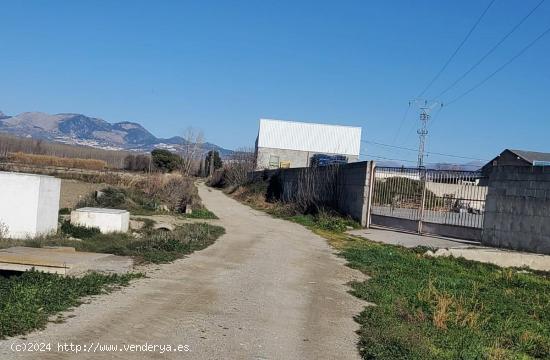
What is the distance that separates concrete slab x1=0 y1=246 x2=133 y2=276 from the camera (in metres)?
9.52

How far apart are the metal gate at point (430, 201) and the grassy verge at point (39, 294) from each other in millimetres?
13066

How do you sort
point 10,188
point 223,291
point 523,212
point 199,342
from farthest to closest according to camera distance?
point 523,212 → point 10,188 → point 223,291 → point 199,342

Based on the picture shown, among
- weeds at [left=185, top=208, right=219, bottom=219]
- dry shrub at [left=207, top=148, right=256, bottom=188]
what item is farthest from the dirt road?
dry shrub at [left=207, top=148, right=256, bottom=188]

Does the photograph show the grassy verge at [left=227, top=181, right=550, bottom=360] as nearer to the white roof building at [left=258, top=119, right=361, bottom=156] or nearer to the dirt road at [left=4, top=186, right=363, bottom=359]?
the dirt road at [left=4, top=186, right=363, bottom=359]

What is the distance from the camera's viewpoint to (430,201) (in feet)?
70.2

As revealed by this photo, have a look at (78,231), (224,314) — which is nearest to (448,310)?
(224,314)

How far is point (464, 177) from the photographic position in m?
19.9

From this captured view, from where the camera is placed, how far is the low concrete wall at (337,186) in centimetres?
2472

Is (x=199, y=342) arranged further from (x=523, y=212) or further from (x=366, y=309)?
(x=523, y=212)

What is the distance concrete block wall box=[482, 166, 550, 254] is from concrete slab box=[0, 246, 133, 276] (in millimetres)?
11539

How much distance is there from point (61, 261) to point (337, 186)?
2017 centimetres

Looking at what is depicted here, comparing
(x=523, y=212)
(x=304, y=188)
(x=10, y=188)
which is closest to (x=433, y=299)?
(x=523, y=212)

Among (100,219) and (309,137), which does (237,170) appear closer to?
(309,137)

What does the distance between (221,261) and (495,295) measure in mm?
5806
